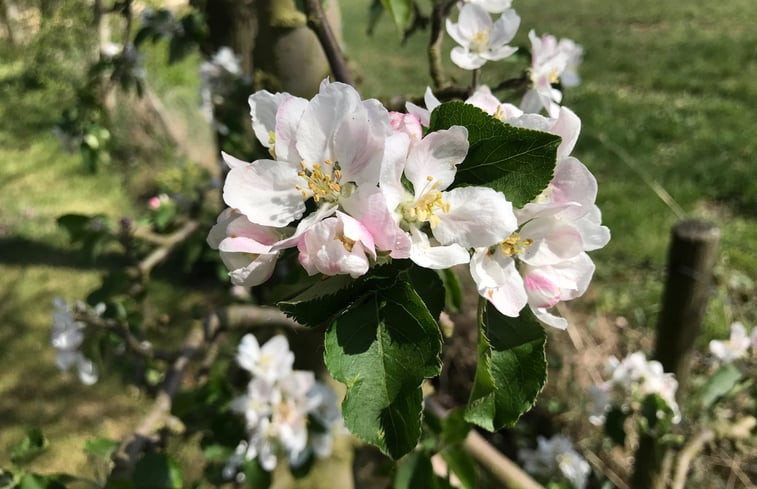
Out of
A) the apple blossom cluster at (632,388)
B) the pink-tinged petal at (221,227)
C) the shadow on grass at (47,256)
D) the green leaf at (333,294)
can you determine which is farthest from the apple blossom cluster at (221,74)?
the shadow on grass at (47,256)

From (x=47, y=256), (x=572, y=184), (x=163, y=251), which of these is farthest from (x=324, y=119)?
(x=47, y=256)

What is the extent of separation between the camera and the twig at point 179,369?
52.2 inches

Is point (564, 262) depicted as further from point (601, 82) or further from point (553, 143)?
point (601, 82)

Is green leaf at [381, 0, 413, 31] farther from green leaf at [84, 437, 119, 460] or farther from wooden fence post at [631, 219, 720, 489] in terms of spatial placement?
wooden fence post at [631, 219, 720, 489]

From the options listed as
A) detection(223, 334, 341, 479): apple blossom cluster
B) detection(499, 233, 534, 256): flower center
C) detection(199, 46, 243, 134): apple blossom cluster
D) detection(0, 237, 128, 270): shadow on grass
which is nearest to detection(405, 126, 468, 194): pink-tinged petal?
detection(499, 233, 534, 256): flower center

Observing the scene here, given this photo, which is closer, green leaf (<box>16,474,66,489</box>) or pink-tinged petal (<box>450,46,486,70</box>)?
pink-tinged petal (<box>450,46,486,70</box>)

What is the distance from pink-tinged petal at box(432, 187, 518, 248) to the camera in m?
0.63

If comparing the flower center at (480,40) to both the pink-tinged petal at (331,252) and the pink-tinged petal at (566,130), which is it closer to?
the pink-tinged petal at (566,130)

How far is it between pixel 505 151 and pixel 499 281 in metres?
0.13

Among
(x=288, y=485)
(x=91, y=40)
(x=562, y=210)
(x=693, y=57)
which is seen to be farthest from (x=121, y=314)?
(x=693, y=57)

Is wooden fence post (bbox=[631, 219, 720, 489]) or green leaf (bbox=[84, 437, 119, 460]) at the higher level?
green leaf (bbox=[84, 437, 119, 460])

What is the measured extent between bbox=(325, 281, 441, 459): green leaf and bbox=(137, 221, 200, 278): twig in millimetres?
1355

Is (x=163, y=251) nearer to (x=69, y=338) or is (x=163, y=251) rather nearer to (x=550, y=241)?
(x=69, y=338)

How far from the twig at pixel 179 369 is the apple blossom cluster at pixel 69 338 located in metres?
0.21
